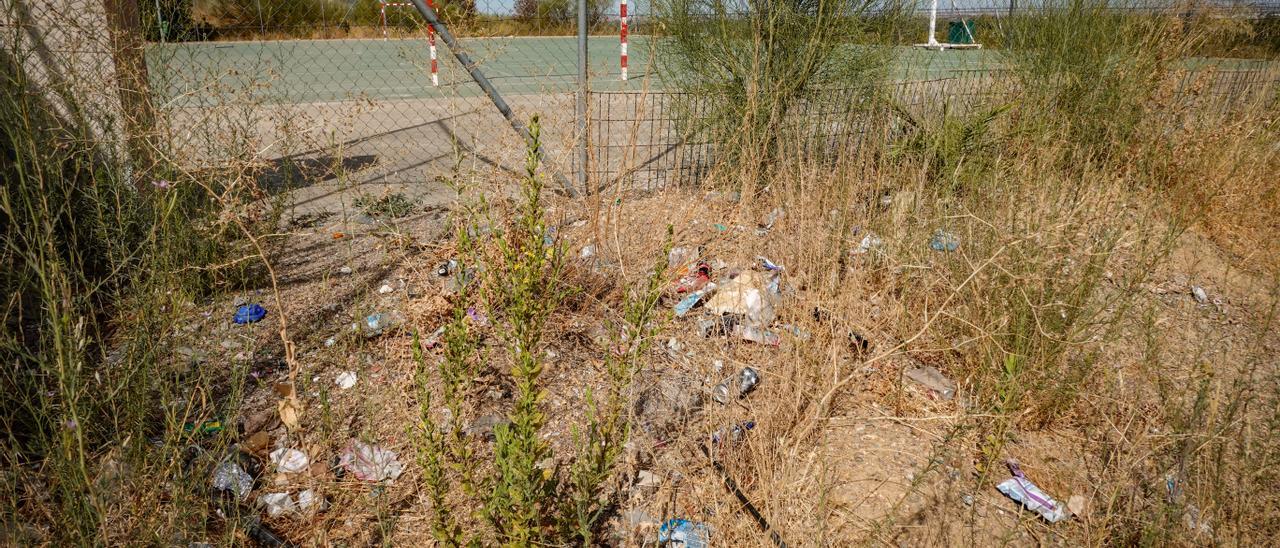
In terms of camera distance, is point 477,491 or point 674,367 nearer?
point 477,491

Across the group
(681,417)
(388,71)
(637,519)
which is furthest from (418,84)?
(388,71)

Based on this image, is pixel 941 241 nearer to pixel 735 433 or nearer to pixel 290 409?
pixel 735 433

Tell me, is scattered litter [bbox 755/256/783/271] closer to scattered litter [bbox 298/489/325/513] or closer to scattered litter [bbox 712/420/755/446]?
scattered litter [bbox 712/420/755/446]

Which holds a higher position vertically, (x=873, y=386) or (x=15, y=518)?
(x=15, y=518)

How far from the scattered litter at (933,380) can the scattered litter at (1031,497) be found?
45cm

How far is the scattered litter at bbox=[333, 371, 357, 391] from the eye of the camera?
2.77 metres

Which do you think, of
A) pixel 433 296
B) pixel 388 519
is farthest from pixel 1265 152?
pixel 388 519

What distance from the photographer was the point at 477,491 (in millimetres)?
2021

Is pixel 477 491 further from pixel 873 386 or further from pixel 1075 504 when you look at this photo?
pixel 1075 504

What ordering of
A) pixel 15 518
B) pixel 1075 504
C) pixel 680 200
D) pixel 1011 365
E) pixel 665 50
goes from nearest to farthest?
pixel 15 518 < pixel 1075 504 < pixel 1011 365 < pixel 680 200 < pixel 665 50

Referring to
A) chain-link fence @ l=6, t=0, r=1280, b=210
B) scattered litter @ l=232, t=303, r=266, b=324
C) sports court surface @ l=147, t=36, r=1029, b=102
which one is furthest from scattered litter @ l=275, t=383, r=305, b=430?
sports court surface @ l=147, t=36, r=1029, b=102

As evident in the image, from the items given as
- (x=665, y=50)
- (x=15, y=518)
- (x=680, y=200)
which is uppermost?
(x=665, y=50)

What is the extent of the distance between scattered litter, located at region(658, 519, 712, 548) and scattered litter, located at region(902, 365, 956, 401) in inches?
49.1

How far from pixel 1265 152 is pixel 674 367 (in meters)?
4.43
